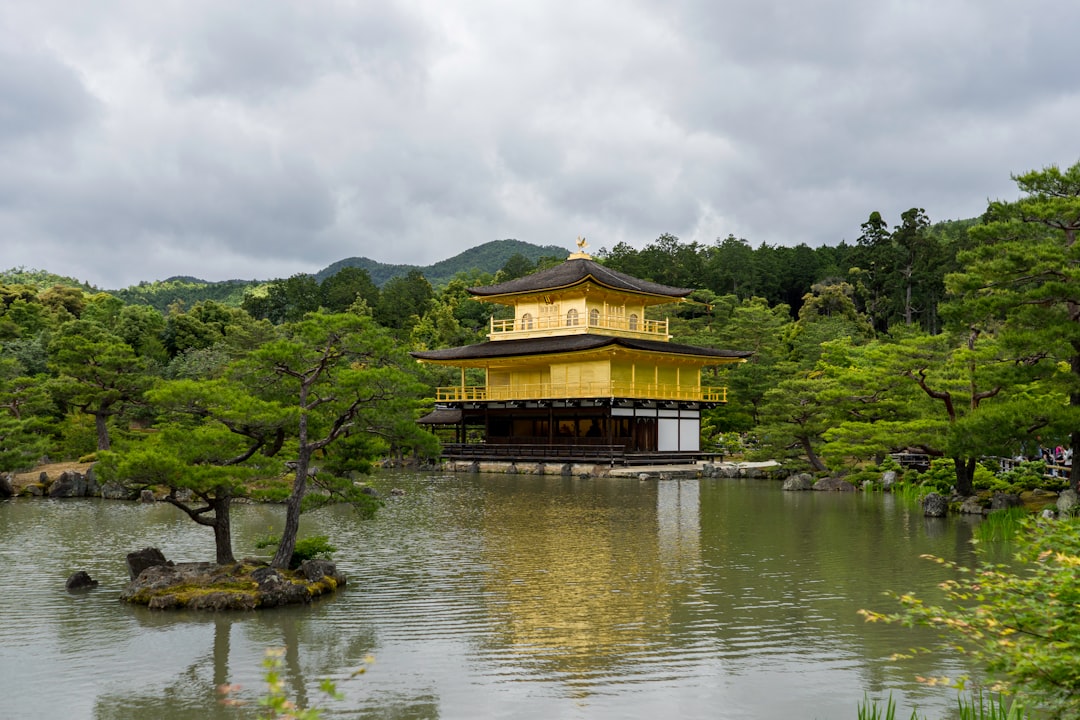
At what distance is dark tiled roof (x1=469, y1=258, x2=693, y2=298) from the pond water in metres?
22.9

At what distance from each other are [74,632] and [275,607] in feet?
7.37

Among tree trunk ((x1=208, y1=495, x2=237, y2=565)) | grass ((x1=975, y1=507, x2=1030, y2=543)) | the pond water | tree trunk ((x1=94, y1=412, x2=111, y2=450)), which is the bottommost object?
the pond water

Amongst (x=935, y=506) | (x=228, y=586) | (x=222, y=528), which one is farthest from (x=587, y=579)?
(x=935, y=506)

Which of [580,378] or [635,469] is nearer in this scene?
[635,469]

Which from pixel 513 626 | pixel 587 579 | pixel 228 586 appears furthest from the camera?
pixel 587 579

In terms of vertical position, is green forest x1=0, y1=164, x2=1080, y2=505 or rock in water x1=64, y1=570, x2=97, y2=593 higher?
green forest x1=0, y1=164, x2=1080, y2=505

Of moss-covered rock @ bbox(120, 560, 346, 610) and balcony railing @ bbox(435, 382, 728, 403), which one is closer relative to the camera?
moss-covered rock @ bbox(120, 560, 346, 610)

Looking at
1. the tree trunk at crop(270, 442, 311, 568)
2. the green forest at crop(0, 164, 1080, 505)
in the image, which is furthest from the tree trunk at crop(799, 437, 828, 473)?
the tree trunk at crop(270, 442, 311, 568)

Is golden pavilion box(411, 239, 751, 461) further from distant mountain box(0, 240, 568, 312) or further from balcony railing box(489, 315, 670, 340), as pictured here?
distant mountain box(0, 240, 568, 312)

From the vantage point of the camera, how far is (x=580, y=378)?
4038 cm

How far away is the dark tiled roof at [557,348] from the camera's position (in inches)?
1512

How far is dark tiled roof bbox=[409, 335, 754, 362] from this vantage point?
38.4 meters

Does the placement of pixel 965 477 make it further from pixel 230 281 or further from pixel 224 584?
pixel 230 281

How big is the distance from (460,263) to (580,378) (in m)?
106
